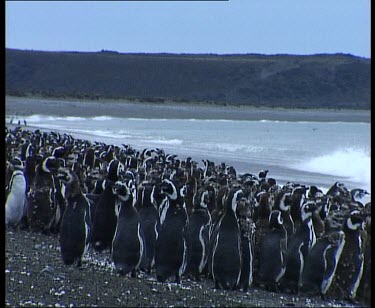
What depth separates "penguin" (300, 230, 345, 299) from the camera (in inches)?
260

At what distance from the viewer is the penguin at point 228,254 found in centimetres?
644

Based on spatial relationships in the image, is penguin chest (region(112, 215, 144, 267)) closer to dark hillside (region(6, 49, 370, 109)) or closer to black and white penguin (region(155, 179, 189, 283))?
black and white penguin (region(155, 179, 189, 283))

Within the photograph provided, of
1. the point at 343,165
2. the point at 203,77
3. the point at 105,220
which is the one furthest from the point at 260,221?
the point at 203,77

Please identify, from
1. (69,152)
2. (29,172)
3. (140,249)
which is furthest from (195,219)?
(69,152)

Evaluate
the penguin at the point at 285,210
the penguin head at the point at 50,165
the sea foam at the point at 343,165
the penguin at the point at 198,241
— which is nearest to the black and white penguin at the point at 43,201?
the penguin head at the point at 50,165

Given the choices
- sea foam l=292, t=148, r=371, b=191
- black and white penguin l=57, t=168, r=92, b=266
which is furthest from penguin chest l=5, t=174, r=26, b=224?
sea foam l=292, t=148, r=371, b=191

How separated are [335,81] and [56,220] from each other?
62608mm

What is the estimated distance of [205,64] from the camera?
255 ft

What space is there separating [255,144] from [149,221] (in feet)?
60.9

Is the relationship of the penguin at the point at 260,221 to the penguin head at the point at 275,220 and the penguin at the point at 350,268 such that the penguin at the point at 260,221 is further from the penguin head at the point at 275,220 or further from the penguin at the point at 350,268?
the penguin at the point at 350,268

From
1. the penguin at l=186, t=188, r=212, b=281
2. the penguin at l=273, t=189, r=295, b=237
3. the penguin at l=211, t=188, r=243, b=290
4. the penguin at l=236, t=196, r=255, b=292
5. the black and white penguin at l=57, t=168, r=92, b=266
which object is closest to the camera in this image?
the penguin at l=211, t=188, r=243, b=290

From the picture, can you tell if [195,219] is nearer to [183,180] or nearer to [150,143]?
[183,180]

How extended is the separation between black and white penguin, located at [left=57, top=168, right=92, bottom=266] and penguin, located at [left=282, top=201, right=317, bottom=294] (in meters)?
1.82

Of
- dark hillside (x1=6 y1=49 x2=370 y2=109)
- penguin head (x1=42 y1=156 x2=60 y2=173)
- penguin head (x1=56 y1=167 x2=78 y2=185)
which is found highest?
dark hillside (x1=6 y1=49 x2=370 y2=109)
